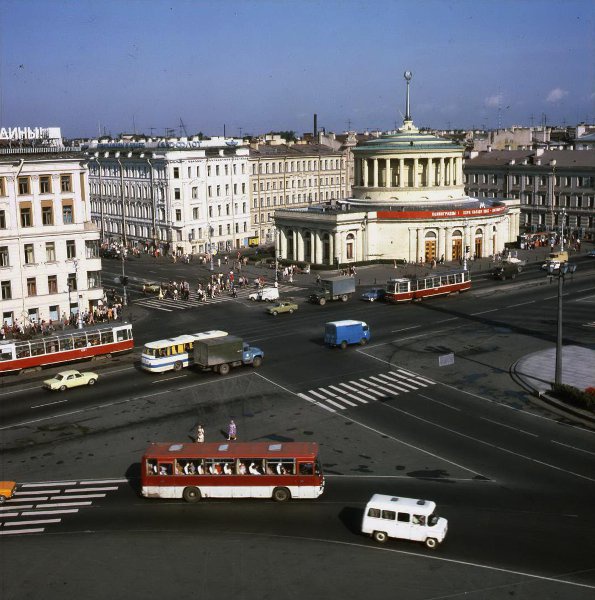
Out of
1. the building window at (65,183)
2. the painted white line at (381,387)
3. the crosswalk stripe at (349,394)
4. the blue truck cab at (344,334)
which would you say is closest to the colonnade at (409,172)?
the building window at (65,183)

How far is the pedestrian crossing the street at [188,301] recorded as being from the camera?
8012 cm

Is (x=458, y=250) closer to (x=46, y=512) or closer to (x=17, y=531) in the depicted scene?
(x=46, y=512)

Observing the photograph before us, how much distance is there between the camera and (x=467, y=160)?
14850cm

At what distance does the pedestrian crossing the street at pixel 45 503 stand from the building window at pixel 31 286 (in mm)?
36693

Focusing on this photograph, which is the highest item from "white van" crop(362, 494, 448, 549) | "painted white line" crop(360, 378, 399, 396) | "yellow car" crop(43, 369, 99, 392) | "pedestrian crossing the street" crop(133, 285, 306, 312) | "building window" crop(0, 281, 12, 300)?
"building window" crop(0, 281, 12, 300)

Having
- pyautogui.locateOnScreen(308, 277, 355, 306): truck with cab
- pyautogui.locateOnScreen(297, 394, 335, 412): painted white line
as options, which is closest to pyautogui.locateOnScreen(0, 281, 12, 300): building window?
pyautogui.locateOnScreen(308, 277, 355, 306): truck with cab

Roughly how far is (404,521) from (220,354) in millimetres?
26705

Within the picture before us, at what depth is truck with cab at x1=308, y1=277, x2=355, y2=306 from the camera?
79.2 metres

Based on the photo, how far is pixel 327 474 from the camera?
121 ft

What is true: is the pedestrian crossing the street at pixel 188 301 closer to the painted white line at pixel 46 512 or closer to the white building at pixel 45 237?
the white building at pixel 45 237

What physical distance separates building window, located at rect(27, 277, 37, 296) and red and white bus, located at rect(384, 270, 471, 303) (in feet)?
107

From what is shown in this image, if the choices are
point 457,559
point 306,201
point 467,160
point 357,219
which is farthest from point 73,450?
point 467,160

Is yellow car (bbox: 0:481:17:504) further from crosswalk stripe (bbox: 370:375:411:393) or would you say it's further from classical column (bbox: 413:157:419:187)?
classical column (bbox: 413:157:419:187)

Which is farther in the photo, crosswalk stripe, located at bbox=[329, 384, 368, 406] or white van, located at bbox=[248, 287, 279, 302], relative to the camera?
white van, located at bbox=[248, 287, 279, 302]
